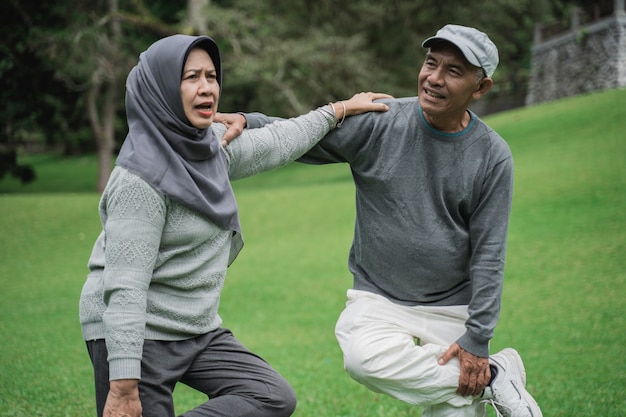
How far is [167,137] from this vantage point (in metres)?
2.87

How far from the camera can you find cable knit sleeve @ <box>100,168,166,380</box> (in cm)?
273

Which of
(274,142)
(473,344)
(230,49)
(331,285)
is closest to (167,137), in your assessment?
(274,142)

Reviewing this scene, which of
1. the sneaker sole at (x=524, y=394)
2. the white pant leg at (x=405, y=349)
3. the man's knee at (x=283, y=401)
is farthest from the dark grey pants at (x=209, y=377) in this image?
the sneaker sole at (x=524, y=394)

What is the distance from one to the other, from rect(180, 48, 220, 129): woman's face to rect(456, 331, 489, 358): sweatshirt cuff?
162 centimetres

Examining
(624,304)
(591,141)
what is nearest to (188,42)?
(624,304)

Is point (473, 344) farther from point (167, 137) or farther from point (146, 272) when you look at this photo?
point (167, 137)

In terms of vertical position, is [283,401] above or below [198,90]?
below

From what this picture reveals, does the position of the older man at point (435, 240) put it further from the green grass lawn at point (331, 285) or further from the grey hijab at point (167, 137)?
the green grass lawn at point (331, 285)

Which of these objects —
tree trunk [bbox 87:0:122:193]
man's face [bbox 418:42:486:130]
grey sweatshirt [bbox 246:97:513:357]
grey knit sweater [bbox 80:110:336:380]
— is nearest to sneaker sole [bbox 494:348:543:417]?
grey sweatshirt [bbox 246:97:513:357]

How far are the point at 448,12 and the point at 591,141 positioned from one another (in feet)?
52.5

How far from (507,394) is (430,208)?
1004 mm

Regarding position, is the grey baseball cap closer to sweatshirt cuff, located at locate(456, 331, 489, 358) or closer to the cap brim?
the cap brim

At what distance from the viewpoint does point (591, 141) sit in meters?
17.9

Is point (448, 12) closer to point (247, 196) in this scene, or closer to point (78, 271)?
point (247, 196)
